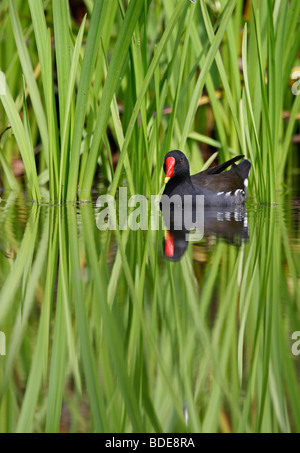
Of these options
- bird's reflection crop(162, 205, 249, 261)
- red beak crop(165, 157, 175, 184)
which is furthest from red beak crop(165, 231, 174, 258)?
red beak crop(165, 157, 175, 184)

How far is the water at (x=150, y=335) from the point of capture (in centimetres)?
135

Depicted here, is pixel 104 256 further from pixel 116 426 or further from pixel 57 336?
pixel 116 426

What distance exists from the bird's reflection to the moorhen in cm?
7

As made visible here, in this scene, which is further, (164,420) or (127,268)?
(127,268)

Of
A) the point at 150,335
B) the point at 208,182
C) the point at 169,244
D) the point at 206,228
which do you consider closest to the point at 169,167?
the point at 208,182

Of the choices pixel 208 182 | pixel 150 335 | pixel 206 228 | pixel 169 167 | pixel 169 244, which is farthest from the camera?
pixel 208 182

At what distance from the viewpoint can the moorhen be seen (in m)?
3.73

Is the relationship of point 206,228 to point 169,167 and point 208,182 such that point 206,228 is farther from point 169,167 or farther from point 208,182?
point 208,182

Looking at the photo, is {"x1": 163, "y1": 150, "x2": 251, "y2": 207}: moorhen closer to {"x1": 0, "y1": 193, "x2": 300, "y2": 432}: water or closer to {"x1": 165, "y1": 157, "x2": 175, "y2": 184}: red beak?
{"x1": 165, "y1": 157, "x2": 175, "y2": 184}: red beak

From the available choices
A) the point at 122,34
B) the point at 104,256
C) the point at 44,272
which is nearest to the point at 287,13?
the point at 122,34

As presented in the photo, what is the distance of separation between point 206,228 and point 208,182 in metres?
0.96

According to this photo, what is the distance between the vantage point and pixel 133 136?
11.7 ft

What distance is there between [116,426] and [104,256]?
1.23 m

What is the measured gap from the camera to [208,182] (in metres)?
4.08
